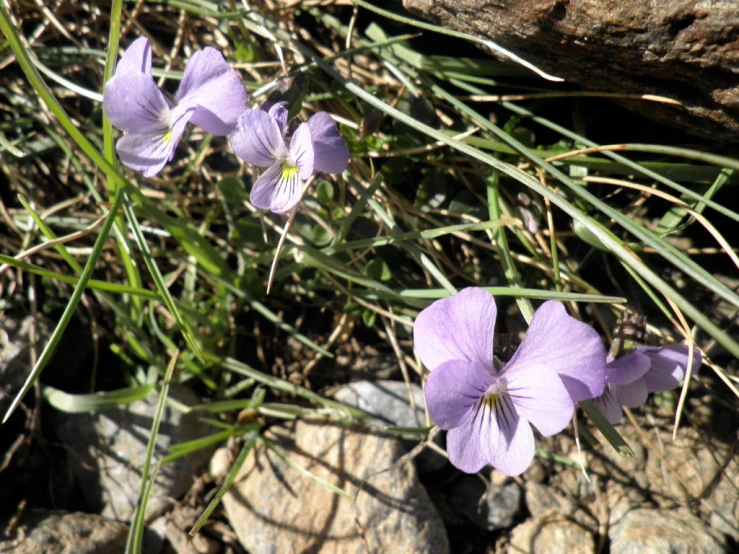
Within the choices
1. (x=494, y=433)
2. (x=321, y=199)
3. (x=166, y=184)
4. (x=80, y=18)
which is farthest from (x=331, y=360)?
(x=80, y=18)

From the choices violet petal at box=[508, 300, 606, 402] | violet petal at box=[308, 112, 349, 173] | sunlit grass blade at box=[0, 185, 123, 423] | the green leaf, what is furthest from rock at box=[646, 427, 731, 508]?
sunlit grass blade at box=[0, 185, 123, 423]

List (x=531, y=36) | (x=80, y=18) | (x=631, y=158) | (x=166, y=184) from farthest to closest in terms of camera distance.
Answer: (x=80, y=18) → (x=166, y=184) → (x=631, y=158) → (x=531, y=36)

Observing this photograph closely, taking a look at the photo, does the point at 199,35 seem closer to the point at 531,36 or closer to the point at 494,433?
the point at 531,36

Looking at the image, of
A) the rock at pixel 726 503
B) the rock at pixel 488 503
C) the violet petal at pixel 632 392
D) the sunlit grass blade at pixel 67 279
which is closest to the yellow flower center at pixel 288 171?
the sunlit grass blade at pixel 67 279

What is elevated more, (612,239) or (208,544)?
(612,239)

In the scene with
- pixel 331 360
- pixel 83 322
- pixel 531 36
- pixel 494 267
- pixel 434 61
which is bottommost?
pixel 83 322

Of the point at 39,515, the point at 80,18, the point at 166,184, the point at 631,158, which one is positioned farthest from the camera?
the point at 80,18

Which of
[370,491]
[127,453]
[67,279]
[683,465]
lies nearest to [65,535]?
[127,453]
